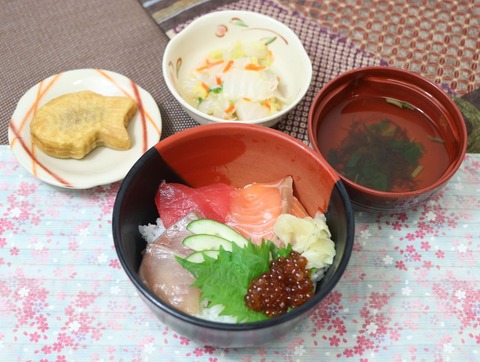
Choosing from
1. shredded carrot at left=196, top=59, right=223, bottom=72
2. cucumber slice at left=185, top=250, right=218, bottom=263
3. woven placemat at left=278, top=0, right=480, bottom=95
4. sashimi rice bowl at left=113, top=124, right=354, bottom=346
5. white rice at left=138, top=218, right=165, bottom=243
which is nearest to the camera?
sashimi rice bowl at left=113, top=124, right=354, bottom=346

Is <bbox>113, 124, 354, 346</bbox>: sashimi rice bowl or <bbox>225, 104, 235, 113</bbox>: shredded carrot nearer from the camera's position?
<bbox>113, 124, 354, 346</bbox>: sashimi rice bowl

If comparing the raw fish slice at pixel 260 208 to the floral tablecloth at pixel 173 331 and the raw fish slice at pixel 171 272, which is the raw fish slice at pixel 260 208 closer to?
the raw fish slice at pixel 171 272

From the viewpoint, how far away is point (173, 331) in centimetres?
128

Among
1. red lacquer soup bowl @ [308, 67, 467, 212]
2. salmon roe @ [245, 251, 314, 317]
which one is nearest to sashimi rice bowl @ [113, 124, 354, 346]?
salmon roe @ [245, 251, 314, 317]

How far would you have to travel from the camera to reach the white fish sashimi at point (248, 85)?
166 cm

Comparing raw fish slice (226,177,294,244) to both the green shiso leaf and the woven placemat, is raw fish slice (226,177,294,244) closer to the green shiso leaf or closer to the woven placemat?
the green shiso leaf

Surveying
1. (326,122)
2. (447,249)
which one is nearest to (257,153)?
(326,122)

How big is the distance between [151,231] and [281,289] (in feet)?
1.33

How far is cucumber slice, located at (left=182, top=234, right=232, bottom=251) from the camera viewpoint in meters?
1.24

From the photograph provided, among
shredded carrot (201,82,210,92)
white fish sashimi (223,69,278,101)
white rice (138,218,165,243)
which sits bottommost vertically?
white rice (138,218,165,243)

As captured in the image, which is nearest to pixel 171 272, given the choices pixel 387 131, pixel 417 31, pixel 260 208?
pixel 260 208

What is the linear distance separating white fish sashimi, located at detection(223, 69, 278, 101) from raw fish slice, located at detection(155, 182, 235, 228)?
1.36ft

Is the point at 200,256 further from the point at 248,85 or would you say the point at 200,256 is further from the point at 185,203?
the point at 248,85

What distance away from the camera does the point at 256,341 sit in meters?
1.10
